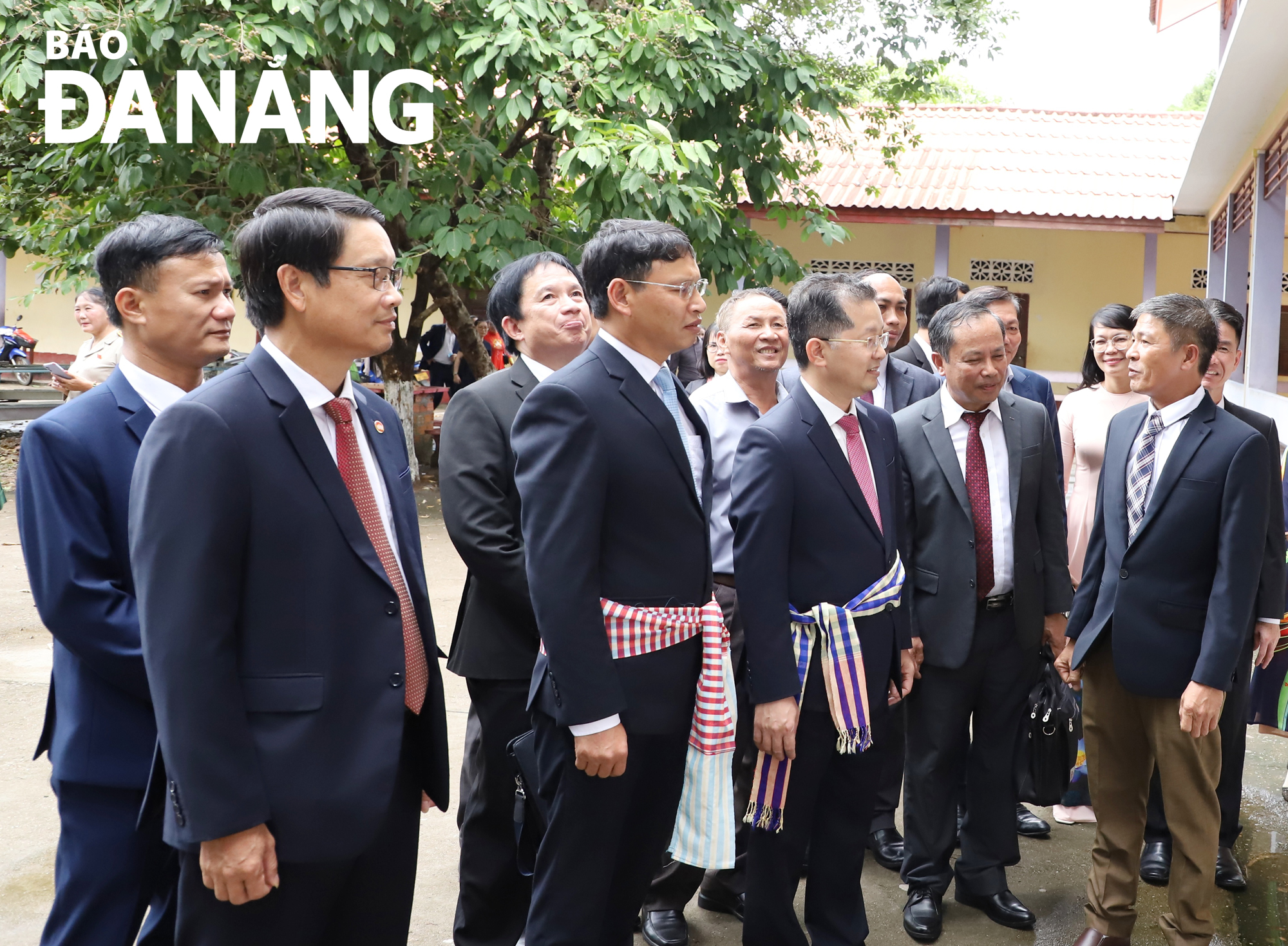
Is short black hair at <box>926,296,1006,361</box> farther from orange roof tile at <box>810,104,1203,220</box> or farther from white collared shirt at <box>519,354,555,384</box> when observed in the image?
orange roof tile at <box>810,104,1203,220</box>

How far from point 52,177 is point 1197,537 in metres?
9.70

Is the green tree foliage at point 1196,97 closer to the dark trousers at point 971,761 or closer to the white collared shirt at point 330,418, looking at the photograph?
the dark trousers at point 971,761

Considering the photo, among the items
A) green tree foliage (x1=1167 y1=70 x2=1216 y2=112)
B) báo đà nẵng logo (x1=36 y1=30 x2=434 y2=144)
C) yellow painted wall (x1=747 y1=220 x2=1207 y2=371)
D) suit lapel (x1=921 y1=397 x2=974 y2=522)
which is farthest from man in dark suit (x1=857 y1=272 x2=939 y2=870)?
green tree foliage (x1=1167 y1=70 x2=1216 y2=112)

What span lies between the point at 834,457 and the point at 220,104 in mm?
6442

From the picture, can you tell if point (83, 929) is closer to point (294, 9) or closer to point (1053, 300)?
point (294, 9)

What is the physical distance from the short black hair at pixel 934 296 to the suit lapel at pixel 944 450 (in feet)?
4.69

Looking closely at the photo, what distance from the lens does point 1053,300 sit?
15289 mm

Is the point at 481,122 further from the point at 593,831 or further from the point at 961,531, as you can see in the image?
the point at 593,831

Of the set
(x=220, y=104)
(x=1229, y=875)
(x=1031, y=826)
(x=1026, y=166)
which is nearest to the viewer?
(x=1229, y=875)

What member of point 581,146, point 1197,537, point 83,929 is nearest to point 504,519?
point 83,929

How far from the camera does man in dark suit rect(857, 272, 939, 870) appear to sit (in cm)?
389

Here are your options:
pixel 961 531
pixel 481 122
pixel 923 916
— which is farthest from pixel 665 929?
pixel 481 122

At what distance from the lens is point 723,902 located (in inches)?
138

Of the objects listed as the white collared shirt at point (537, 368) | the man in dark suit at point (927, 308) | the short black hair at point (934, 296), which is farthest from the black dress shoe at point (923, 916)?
the short black hair at point (934, 296)
